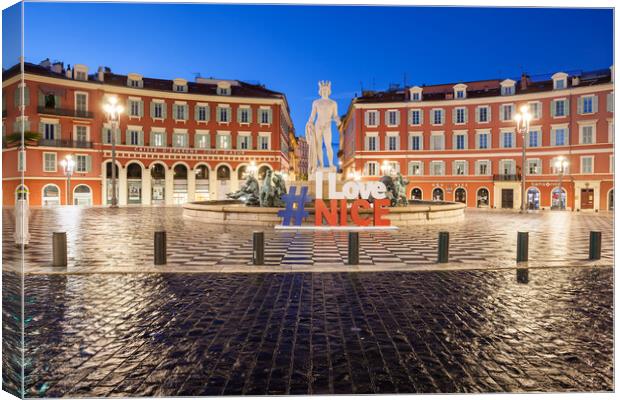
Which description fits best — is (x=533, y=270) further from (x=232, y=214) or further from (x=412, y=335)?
(x=232, y=214)

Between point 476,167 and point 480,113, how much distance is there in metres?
5.56

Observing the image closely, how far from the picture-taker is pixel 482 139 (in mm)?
46688

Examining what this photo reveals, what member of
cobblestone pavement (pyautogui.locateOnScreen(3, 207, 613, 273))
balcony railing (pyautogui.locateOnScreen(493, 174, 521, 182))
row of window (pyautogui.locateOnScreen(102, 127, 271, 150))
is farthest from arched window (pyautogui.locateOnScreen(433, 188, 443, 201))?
cobblestone pavement (pyautogui.locateOnScreen(3, 207, 613, 273))

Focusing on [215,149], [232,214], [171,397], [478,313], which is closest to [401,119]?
[215,149]

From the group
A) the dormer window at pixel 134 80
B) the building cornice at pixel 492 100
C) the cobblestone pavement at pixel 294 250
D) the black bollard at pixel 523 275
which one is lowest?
the black bollard at pixel 523 275

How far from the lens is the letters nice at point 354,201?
16281 millimetres

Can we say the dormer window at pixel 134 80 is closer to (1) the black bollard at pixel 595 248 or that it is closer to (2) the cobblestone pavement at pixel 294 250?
(2) the cobblestone pavement at pixel 294 250

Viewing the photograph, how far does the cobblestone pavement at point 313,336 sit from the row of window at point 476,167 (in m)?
39.7

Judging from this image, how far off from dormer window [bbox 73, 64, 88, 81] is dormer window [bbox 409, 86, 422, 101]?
107 ft

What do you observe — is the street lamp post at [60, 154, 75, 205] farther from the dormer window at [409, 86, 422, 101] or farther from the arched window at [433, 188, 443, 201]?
the arched window at [433, 188, 443, 201]

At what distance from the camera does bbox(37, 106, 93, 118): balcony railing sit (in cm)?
3956

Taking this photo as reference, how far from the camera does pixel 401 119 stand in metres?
48.6

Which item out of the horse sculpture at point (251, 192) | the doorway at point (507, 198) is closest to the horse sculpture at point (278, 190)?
the horse sculpture at point (251, 192)

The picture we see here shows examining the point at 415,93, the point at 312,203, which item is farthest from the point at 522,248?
the point at 415,93
